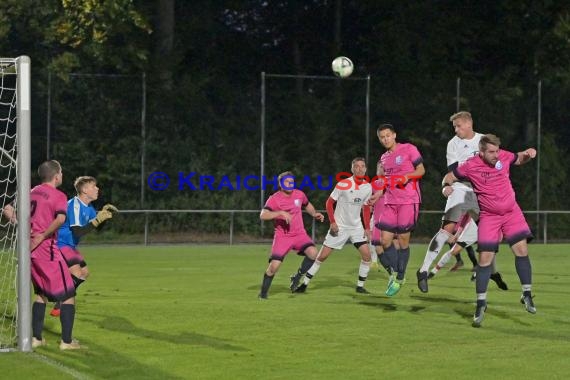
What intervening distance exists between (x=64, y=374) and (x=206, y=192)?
17.5 meters

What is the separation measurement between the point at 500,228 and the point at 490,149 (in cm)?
78

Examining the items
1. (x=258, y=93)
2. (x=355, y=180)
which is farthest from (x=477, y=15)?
(x=355, y=180)

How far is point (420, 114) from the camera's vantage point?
88.7 ft

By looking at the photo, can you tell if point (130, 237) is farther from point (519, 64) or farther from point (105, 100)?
point (519, 64)

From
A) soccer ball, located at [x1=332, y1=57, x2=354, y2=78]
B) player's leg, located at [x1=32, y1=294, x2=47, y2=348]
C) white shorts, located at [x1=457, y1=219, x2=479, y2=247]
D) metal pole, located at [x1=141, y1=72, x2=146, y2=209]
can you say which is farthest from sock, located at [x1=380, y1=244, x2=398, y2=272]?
metal pole, located at [x1=141, y1=72, x2=146, y2=209]

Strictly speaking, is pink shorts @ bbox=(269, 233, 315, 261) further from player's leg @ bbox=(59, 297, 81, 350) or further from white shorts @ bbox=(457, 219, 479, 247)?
player's leg @ bbox=(59, 297, 81, 350)

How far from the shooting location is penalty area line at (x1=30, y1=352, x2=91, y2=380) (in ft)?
26.9

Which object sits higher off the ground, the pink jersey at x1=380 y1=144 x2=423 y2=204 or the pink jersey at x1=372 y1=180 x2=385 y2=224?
the pink jersey at x1=380 y1=144 x2=423 y2=204

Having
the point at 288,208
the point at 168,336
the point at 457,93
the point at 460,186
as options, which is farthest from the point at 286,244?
the point at 457,93

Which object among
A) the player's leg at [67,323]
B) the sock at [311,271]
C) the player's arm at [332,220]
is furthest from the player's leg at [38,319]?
the player's arm at [332,220]

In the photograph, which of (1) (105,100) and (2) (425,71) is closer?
(1) (105,100)

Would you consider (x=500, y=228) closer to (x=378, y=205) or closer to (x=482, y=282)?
(x=482, y=282)

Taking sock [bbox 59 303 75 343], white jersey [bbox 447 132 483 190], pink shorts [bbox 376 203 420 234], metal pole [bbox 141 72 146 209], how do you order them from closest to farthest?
1. sock [bbox 59 303 75 343]
2. pink shorts [bbox 376 203 420 234]
3. white jersey [bbox 447 132 483 190]
4. metal pole [bbox 141 72 146 209]

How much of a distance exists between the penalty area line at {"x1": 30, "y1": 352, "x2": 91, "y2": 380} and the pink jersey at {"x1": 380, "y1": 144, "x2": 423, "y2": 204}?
5.74 meters
